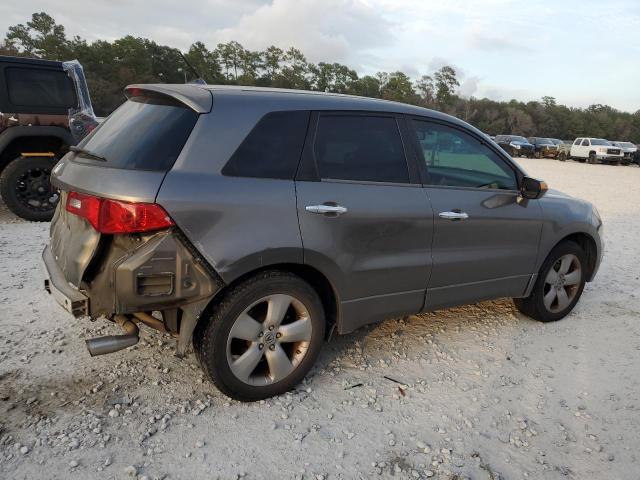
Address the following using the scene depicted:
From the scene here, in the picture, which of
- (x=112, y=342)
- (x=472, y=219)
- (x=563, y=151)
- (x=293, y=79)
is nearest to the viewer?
(x=112, y=342)

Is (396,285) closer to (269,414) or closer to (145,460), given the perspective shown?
(269,414)

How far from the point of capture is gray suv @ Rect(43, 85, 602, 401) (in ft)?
8.25

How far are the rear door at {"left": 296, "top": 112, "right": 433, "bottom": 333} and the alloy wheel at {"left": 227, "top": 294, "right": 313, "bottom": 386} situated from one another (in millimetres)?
291

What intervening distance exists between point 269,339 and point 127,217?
106 cm

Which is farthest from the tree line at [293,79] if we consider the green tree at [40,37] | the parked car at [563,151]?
the parked car at [563,151]

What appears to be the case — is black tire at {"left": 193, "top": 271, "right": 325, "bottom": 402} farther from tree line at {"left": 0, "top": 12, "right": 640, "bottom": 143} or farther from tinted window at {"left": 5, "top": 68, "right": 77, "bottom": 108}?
tree line at {"left": 0, "top": 12, "right": 640, "bottom": 143}

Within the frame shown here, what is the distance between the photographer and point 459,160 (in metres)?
3.72

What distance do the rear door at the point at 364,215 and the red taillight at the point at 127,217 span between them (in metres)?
0.78

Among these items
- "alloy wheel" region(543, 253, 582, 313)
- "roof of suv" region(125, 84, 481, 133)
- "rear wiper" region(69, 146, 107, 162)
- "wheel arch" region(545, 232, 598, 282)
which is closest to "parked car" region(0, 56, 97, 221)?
"rear wiper" region(69, 146, 107, 162)

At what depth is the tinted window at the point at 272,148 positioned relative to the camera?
2.71 meters

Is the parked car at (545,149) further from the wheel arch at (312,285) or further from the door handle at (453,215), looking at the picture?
the wheel arch at (312,285)

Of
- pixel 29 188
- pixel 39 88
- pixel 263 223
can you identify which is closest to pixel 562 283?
pixel 263 223

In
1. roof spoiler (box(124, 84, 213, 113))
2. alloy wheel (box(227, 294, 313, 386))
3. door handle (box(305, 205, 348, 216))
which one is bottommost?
alloy wheel (box(227, 294, 313, 386))

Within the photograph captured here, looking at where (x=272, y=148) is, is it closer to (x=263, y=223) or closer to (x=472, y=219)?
(x=263, y=223)
